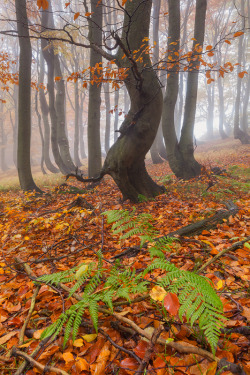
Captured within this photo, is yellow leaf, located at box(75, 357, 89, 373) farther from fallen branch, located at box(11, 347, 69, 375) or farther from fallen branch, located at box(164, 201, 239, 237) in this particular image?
fallen branch, located at box(164, 201, 239, 237)

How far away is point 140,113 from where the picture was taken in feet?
15.6

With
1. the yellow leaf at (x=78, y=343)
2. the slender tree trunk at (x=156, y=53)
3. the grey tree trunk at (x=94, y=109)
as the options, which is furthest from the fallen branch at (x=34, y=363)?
the slender tree trunk at (x=156, y=53)

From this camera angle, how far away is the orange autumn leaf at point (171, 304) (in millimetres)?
1179

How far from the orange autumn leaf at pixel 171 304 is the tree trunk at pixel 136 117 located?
3.68 m

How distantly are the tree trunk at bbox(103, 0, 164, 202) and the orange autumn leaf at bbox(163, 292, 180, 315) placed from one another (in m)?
3.68

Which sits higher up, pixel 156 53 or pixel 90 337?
pixel 156 53

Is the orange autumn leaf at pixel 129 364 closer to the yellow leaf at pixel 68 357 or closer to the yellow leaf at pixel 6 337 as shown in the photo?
the yellow leaf at pixel 68 357

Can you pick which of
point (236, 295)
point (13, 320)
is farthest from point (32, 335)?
point (236, 295)

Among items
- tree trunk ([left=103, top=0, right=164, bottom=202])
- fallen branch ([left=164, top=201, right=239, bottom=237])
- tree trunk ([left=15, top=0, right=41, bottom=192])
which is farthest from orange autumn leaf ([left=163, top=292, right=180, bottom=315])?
tree trunk ([left=15, top=0, right=41, bottom=192])

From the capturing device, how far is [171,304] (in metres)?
1.21

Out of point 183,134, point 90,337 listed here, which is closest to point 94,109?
point 183,134

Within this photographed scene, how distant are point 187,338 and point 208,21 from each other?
87.3ft

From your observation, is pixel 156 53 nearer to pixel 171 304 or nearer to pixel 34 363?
pixel 171 304

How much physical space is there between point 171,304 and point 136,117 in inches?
169
